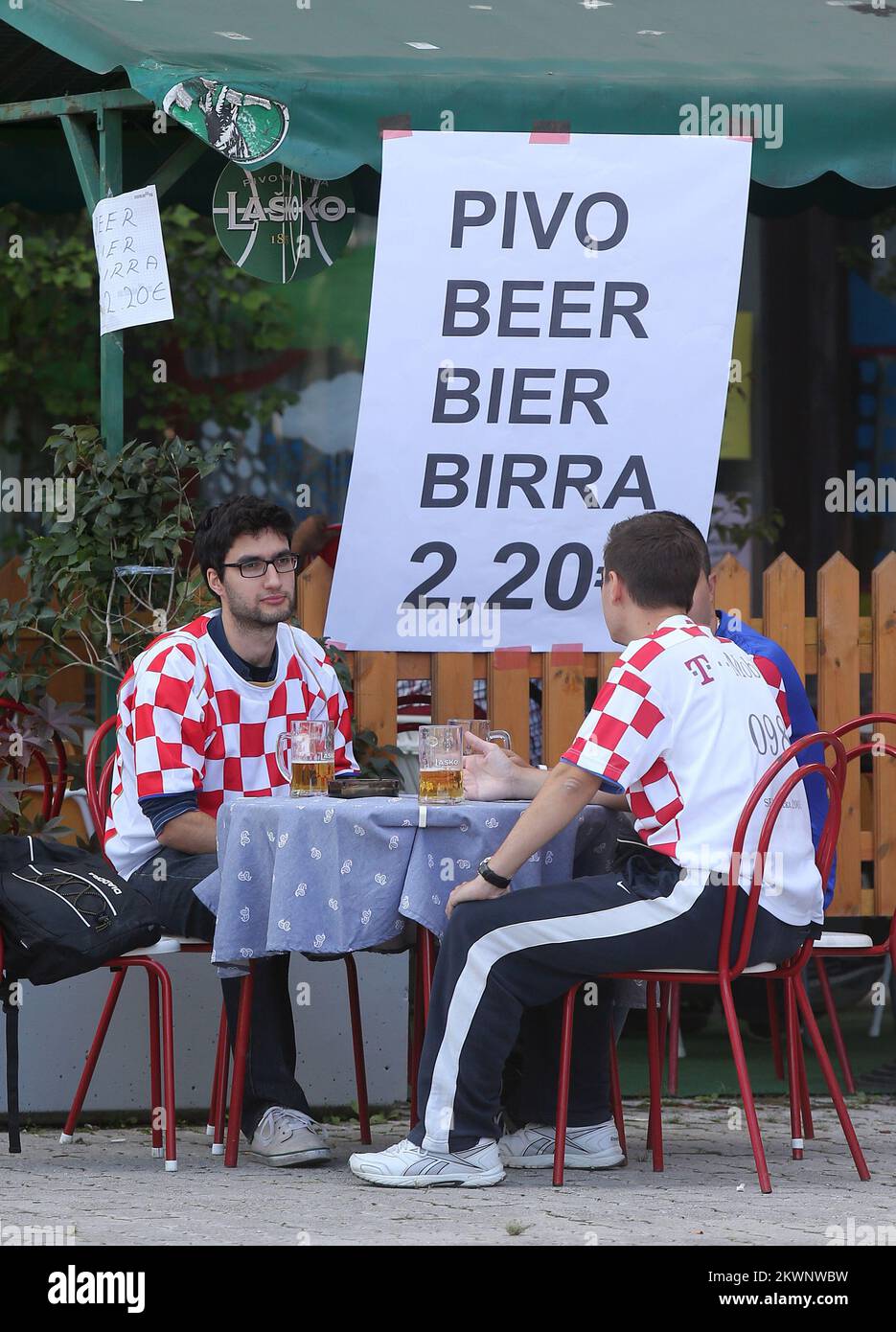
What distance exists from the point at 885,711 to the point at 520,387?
153 cm

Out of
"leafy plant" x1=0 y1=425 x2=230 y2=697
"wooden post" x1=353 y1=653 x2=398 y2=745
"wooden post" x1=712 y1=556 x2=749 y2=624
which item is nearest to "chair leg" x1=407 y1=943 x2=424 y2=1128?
"wooden post" x1=353 y1=653 x2=398 y2=745

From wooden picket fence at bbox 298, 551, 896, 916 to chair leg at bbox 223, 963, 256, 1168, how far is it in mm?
1472

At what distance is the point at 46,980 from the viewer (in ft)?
15.5

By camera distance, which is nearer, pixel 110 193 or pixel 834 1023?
pixel 834 1023

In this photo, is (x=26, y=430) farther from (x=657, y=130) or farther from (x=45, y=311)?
(x=657, y=130)

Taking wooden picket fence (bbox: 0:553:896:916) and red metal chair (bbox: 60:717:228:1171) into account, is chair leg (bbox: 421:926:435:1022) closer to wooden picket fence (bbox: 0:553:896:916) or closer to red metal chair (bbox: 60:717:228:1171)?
red metal chair (bbox: 60:717:228:1171)

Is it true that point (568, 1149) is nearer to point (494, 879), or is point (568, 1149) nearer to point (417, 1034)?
point (417, 1034)

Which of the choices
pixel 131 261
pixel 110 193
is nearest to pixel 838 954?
pixel 131 261

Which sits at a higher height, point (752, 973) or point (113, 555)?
point (113, 555)

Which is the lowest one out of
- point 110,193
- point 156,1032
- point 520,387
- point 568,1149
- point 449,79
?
point 568,1149

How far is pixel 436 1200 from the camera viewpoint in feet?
13.8

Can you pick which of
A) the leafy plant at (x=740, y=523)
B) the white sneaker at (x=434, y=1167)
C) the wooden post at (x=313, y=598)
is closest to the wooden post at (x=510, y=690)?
the wooden post at (x=313, y=598)

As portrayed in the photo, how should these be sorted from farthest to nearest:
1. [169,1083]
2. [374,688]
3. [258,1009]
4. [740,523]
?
[740,523]
[374,688]
[258,1009]
[169,1083]

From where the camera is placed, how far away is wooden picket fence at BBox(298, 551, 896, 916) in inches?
238
